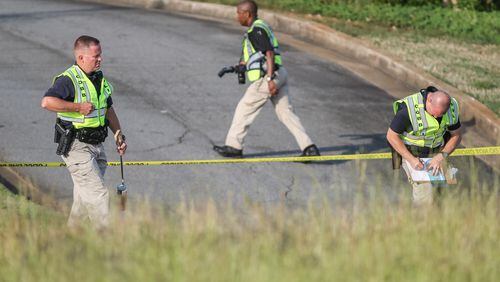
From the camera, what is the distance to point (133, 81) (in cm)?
1522

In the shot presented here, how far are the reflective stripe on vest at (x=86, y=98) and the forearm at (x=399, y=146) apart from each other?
223 cm

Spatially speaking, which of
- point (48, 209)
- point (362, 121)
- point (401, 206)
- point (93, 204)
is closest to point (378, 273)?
point (401, 206)

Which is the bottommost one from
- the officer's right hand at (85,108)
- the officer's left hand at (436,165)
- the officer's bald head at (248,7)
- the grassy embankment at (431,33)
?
the grassy embankment at (431,33)

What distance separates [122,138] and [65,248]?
2.36 m

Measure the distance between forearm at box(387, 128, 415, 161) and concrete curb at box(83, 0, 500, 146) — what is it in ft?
12.7

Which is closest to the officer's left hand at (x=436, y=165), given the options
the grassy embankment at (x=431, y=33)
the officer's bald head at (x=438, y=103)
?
the officer's bald head at (x=438, y=103)

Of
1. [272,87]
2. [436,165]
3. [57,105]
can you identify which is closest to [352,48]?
[272,87]

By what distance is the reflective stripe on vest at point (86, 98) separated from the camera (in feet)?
28.6

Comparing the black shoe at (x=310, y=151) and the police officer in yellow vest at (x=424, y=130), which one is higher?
the police officer in yellow vest at (x=424, y=130)

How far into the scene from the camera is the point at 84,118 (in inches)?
346

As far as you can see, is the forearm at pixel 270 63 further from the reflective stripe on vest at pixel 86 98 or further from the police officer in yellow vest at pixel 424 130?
the reflective stripe on vest at pixel 86 98

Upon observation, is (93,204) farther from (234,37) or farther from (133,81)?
(234,37)

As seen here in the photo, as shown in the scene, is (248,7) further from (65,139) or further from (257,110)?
(65,139)

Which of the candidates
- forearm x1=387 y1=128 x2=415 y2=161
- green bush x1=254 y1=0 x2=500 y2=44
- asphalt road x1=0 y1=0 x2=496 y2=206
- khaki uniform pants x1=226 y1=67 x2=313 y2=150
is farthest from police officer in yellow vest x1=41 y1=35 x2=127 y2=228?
green bush x1=254 y1=0 x2=500 y2=44
